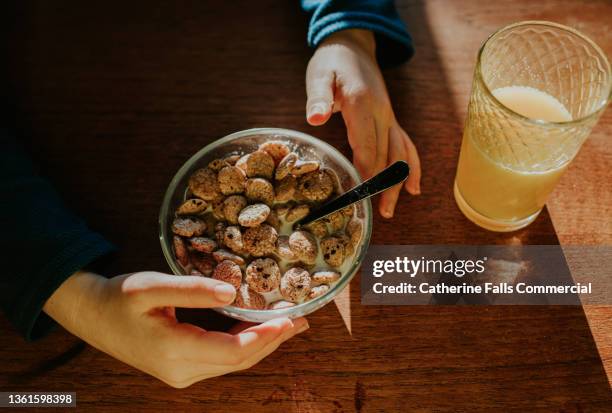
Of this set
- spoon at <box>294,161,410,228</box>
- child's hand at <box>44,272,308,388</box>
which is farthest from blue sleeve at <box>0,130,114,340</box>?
spoon at <box>294,161,410,228</box>

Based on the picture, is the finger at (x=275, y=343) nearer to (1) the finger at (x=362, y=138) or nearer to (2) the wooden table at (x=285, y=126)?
(2) the wooden table at (x=285, y=126)

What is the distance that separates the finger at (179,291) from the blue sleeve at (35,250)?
0.31ft

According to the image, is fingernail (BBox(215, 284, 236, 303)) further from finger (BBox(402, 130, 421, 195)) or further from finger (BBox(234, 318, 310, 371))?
finger (BBox(402, 130, 421, 195))

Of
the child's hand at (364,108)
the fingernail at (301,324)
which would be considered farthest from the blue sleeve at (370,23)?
the fingernail at (301,324)

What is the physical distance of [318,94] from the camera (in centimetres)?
72

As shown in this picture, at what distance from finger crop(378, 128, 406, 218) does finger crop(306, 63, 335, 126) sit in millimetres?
105

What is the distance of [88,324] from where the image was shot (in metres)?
0.61

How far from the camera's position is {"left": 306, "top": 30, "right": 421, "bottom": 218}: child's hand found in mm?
720

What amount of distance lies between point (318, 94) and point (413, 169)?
0.52 ft

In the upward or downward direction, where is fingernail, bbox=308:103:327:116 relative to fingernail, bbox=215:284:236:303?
upward

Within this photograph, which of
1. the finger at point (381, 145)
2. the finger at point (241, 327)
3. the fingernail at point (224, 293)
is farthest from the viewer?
the finger at point (381, 145)

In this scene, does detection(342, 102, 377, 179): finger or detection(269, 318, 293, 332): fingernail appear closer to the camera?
detection(269, 318, 293, 332): fingernail

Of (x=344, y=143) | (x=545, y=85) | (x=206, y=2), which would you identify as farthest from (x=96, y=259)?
(x=545, y=85)

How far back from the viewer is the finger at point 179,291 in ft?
1.77
